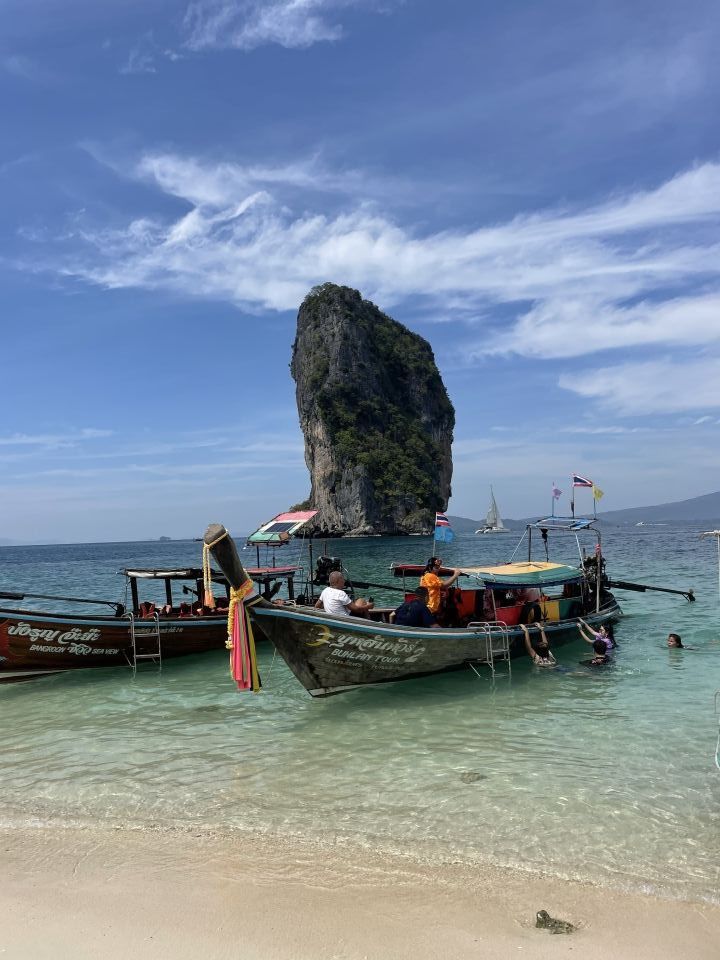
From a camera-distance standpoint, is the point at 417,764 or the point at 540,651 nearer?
the point at 417,764

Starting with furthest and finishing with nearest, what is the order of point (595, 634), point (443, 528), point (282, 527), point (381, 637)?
point (443, 528) < point (282, 527) < point (595, 634) < point (381, 637)

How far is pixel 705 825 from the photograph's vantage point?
6145 millimetres

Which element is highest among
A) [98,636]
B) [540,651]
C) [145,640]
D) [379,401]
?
[379,401]

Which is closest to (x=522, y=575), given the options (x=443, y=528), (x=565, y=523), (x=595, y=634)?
(x=595, y=634)

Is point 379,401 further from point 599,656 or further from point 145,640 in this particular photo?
point 599,656

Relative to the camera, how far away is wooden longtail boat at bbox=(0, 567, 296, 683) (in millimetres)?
12797

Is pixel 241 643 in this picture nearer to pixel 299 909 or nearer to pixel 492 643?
pixel 299 909

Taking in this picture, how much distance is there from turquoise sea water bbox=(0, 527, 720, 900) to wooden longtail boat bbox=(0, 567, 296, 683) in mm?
488

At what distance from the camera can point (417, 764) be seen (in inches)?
314

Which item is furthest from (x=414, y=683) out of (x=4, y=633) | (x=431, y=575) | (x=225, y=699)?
(x=4, y=633)

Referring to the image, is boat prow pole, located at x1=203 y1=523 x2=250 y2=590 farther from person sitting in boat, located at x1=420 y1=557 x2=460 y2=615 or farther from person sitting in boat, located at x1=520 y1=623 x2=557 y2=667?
person sitting in boat, located at x1=520 y1=623 x2=557 y2=667

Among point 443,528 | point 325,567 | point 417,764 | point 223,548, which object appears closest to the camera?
point 223,548

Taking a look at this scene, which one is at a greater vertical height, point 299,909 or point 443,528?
point 443,528

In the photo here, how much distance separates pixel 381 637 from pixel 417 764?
2.96 meters
